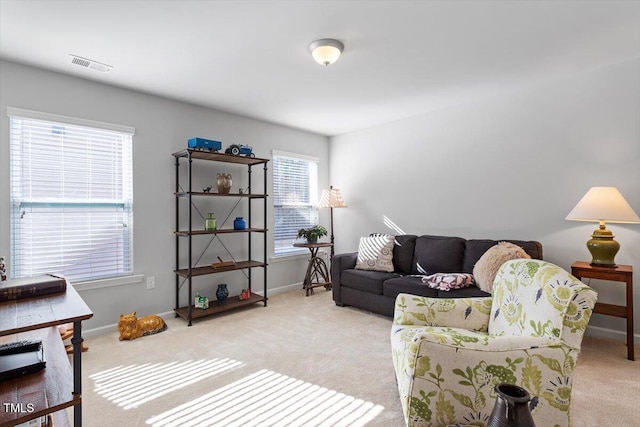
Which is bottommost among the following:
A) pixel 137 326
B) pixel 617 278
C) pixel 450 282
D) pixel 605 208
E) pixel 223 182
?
pixel 137 326

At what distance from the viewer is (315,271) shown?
193 inches

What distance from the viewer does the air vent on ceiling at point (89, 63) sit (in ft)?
8.79

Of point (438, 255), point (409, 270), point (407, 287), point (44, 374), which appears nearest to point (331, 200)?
point (409, 270)

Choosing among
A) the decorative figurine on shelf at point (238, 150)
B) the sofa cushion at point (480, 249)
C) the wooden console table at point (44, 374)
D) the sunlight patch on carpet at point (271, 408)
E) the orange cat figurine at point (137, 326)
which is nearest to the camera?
the wooden console table at point (44, 374)

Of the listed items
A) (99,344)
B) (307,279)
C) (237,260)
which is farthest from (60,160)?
(307,279)

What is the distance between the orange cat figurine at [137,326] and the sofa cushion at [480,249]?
3255mm

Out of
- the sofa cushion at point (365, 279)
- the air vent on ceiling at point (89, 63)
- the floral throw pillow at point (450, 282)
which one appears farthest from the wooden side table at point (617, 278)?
the air vent on ceiling at point (89, 63)

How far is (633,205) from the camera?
286 centimetres

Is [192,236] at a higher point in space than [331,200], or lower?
lower

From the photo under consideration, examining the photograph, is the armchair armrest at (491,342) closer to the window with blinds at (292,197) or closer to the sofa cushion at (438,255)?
the sofa cushion at (438,255)

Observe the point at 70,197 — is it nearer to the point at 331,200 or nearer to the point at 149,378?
the point at 149,378

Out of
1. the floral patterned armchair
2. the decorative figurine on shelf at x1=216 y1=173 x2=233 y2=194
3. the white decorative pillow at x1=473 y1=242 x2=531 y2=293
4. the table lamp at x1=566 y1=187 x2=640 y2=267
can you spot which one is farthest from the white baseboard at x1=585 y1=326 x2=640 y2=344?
the decorative figurine on shelf at x1=216 y1=173 x2=233 y2=194

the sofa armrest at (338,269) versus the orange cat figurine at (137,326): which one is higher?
the sofa armrest at (338,269)

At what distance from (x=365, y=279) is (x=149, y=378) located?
2.30 meters
